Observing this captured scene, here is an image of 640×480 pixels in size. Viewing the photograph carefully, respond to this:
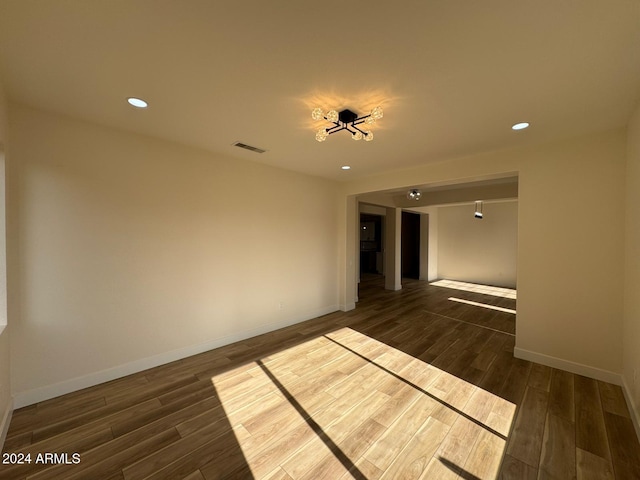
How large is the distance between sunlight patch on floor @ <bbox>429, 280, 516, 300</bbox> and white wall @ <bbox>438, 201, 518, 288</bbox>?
0.38 metres

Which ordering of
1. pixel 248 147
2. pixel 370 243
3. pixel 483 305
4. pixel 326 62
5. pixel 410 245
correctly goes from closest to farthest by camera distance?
1. pixel 326 62
2. pixel 248 147
3. pixel 483 305
4. pixel 410 245
5. pixel 370 243

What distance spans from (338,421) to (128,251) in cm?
275

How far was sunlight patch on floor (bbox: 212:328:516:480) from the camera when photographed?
1681 mm

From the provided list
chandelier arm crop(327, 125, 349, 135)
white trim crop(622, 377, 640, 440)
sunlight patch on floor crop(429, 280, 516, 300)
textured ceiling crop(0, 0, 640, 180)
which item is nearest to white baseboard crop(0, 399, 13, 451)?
textured ceiling crop(0, 0, 640, 180)

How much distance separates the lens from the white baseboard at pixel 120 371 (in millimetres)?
2279

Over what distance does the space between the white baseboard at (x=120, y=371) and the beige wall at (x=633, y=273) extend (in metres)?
4.01

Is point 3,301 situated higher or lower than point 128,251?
lower

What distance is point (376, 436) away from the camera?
6.29 feet

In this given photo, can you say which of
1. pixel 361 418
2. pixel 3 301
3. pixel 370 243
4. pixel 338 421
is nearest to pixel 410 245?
pixel 370 243

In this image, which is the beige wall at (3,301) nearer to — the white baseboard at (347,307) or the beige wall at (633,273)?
the white baseboard at (347,307)

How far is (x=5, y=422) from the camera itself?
6.39 feet

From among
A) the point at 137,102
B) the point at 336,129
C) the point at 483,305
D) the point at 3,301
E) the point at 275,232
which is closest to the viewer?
the point at 3,301

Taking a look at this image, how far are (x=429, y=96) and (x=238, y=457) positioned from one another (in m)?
3.06

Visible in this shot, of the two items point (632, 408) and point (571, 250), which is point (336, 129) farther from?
point (632, 408)
